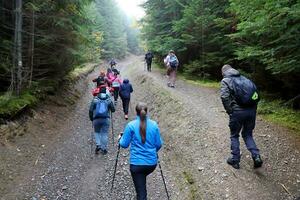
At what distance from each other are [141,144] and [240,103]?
2507 millimetres

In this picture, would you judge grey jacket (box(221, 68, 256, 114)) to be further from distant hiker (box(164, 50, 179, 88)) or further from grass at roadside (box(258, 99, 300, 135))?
distant hiker (box(164, 50, 179, 88))

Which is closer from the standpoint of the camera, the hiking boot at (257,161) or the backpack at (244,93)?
the backpack at (244,93)

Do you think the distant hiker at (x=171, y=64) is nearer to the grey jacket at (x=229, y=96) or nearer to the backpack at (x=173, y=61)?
the backpack at (x=173, y=61)

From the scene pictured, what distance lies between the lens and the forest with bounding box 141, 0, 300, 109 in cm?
876

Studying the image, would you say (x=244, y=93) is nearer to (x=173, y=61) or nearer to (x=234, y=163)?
(x=234, y=163)

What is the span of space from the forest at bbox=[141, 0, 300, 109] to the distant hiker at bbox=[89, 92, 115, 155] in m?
4.59

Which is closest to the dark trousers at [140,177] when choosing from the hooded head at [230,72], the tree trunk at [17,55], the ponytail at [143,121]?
the ponytail at [143,121]

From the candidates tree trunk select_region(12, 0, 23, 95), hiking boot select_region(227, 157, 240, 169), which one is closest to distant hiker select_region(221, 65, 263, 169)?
hiking boot select_region(227, 157, 240, 169)

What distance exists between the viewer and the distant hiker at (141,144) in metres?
6.08

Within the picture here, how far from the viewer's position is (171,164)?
9.83 m

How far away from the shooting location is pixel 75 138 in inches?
486

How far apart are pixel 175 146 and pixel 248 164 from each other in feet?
11.1

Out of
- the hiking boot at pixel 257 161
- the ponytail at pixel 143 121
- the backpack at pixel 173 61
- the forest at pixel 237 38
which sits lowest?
the hiking boot at pixel 257 161

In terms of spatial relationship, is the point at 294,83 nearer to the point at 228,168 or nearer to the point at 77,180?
the point at 228,168
